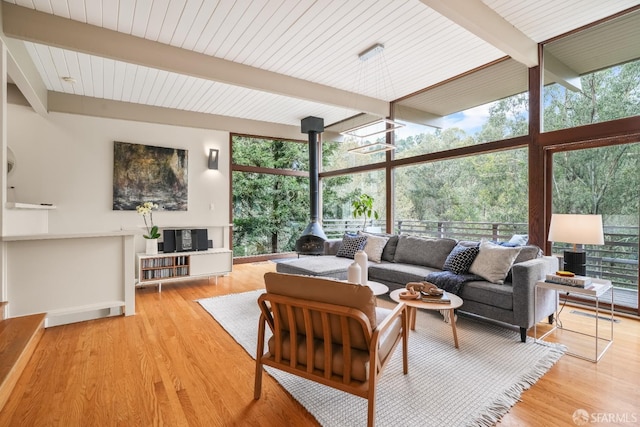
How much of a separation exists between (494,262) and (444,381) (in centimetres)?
152

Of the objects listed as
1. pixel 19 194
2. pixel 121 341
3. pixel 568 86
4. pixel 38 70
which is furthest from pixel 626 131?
pixel 19 194

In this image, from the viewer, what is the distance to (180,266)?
4.86 m

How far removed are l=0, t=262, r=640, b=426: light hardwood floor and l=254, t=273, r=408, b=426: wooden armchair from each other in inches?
12.8

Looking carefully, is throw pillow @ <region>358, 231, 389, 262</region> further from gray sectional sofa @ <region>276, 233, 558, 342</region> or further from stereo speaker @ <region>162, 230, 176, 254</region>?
stereo speaker @ <region>162, 230, 176, 254</region>

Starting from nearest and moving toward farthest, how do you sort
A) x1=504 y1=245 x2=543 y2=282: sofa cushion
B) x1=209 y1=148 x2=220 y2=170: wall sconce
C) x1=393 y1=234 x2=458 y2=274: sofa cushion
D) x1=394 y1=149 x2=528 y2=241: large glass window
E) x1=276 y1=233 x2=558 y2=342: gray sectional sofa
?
1. x1=276 y1=233 x2=558 y2=342: gray sectional sofa
2. x1=504 y1=245 x2=543 y2=282: sofa cushion
3. x1=393 y1=234 x2=458 y2=274: sofa cushion
4. x1=394 y1=149 x2=528 y2=241: large glass window
5. x1=209 y1=148 x2=220 y2=170: wall sconce

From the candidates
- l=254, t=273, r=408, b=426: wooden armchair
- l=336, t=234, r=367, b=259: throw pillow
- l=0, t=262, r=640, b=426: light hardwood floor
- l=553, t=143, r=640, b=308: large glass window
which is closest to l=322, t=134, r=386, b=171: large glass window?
l=336, t=234, r=367, b=259: throw pillow

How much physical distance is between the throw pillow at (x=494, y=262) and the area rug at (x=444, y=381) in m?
0.49

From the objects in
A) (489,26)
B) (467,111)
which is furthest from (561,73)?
(489,26)

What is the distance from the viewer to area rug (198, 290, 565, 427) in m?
1.76

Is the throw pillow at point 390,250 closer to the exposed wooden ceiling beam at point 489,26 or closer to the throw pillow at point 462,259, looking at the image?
the throw pillow at point 462,259

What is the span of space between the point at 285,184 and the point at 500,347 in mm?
5325

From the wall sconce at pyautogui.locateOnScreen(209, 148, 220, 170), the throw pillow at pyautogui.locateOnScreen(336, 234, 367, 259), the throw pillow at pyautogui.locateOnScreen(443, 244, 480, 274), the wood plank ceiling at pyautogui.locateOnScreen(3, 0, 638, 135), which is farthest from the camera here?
the wall sconce at pyautogui.locateOnScreen(209, 148, 220, 170)

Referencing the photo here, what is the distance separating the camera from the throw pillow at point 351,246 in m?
4.68

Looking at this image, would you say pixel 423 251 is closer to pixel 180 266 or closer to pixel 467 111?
pixel 467 111
